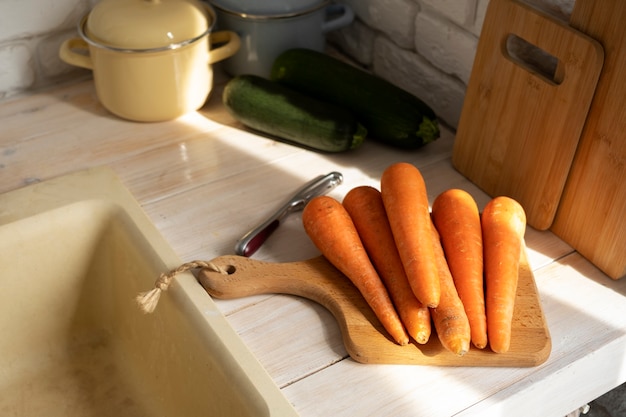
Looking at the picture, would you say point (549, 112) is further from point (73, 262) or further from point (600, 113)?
point (73, 262)

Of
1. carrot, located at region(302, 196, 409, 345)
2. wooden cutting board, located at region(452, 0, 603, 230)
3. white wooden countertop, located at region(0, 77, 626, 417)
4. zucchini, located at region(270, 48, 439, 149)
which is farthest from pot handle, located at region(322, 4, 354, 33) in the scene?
carrot, located at region(302, 196, 409, 345)

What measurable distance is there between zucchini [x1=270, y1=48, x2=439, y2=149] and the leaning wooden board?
290 mm

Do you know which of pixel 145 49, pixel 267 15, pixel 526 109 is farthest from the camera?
pixel 267 15

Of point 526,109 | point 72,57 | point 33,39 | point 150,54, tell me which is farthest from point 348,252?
point 33,39

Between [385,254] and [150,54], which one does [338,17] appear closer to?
[150,54]

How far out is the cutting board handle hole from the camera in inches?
39.1

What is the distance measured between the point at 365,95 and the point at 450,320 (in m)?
0.46

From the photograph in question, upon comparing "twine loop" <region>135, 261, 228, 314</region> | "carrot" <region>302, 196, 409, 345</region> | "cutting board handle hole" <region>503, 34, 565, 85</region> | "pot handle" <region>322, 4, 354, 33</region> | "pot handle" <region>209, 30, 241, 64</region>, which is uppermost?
"cutting board handle hole" <region>503, 34, 565, 85</region>

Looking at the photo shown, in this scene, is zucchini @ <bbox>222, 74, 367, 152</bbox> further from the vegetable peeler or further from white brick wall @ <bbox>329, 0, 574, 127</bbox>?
white brick wall @ <bbox>329, 0, 574, 127</bbox>

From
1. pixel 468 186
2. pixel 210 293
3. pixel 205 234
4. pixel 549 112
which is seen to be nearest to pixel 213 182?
pixel 205 234

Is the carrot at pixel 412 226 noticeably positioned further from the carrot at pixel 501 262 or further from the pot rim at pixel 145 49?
the pot rim at pixel 145 49

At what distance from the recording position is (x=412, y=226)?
2.87 feet

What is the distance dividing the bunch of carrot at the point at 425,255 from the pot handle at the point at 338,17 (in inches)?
17.9

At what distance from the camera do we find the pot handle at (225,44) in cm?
121
